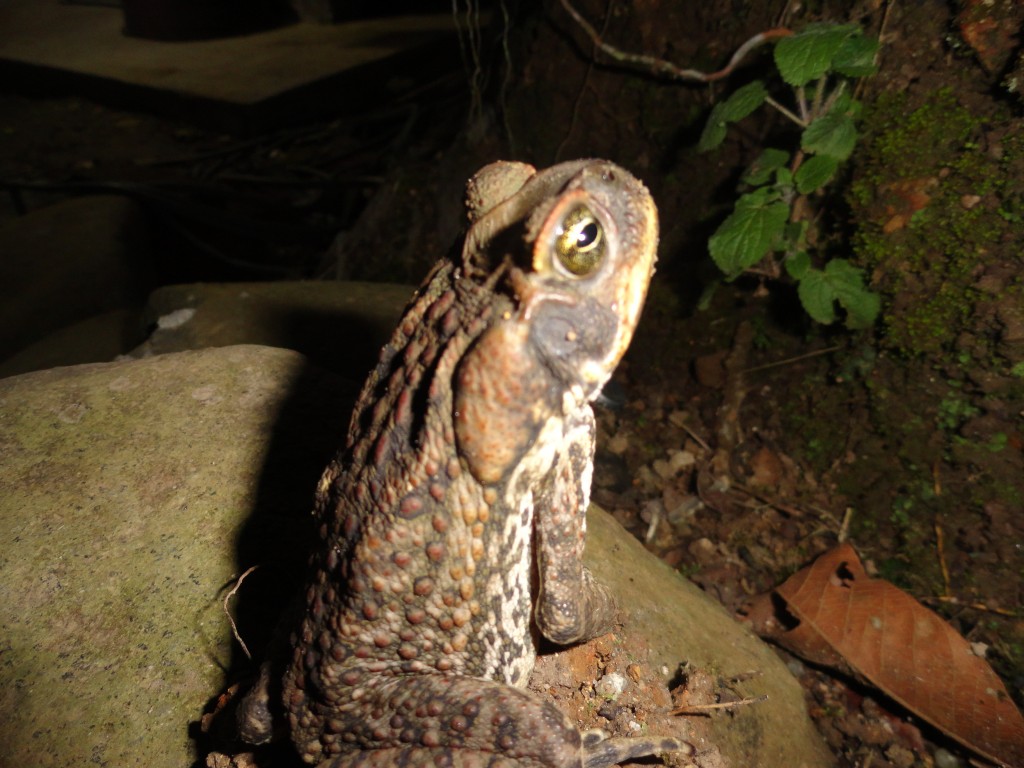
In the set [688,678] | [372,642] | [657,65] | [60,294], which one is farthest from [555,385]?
[60,294]

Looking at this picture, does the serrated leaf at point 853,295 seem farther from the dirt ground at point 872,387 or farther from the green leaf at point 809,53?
the green leaf at point 809,53

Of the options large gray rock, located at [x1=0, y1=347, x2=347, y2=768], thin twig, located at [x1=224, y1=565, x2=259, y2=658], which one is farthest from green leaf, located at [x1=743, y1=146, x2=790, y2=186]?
thin twig, located at [x1=224, y1=565, x2=259, y2=658]

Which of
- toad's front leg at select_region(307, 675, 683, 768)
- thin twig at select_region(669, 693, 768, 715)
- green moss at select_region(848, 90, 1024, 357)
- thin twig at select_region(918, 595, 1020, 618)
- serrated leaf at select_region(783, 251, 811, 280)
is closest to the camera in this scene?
toad's front leg at select_region(307, 675, 683, 768)

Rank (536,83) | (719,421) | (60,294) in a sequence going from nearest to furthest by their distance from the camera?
(719,421)
(536,83)
(60,294)

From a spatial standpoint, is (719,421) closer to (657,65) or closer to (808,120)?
(808,120)

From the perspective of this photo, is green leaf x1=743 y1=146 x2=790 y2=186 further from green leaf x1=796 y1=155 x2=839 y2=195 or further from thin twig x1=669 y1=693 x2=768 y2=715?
thin twig x1=669 y1=693 x2=768 y2=715

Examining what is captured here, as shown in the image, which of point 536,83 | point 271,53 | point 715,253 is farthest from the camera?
point 271,53
